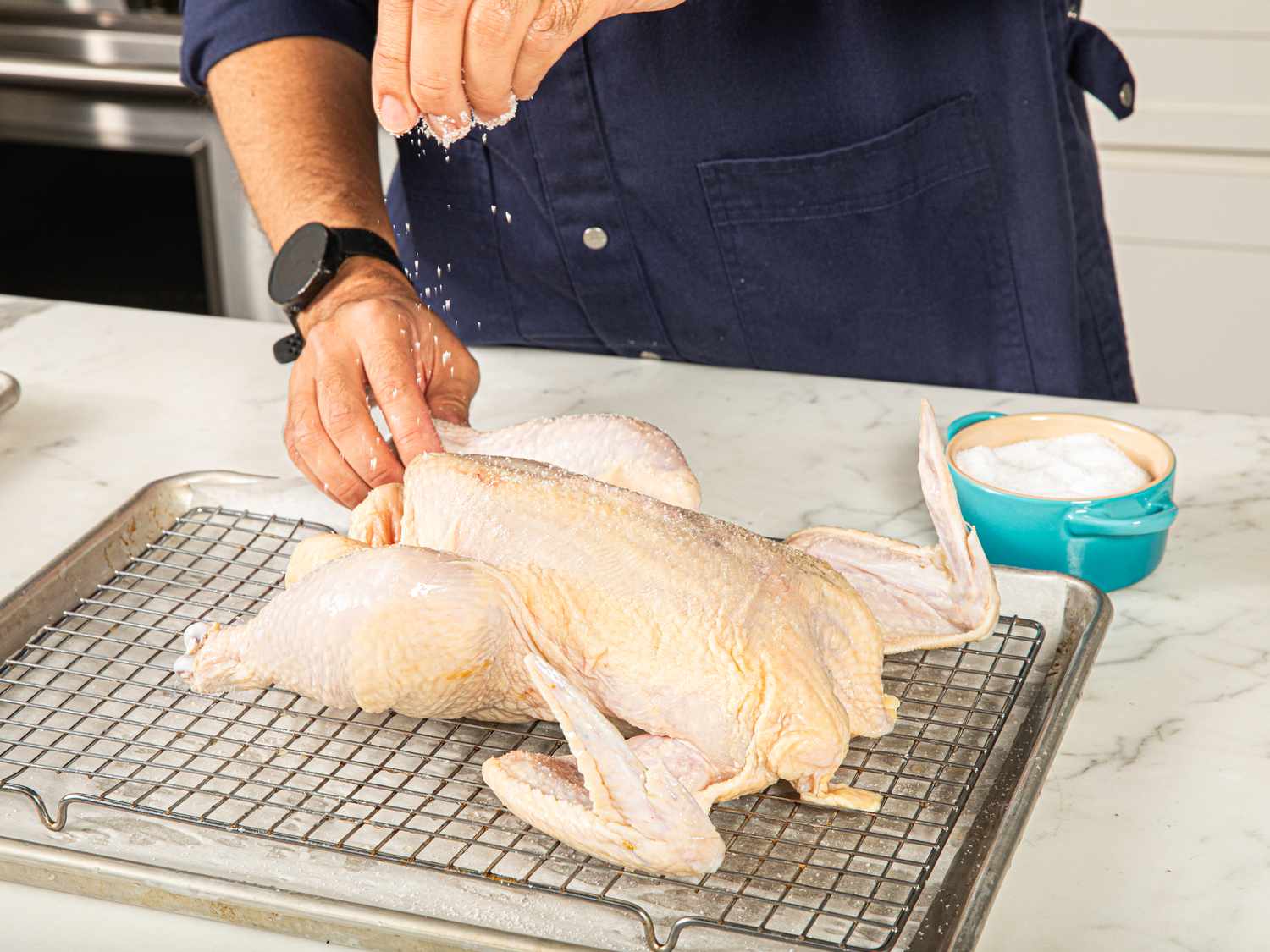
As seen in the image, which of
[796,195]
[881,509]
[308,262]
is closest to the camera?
[881,509]

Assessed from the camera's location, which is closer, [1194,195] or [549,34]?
[549,34]

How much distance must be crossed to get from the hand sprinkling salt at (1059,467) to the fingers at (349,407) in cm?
56

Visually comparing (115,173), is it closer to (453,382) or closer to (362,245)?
(362,245)

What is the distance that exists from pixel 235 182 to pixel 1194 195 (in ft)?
6.37

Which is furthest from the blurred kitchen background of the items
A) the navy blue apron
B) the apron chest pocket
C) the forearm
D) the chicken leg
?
the chicken leg

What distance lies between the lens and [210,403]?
1.74 m

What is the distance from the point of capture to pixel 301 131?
1789 millimetres

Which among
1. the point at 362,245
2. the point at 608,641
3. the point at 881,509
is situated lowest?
the point at 881,509

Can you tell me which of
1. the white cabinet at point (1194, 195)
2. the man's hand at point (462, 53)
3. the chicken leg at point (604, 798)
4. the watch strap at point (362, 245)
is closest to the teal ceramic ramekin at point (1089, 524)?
the chicken leg at point (604, 798)

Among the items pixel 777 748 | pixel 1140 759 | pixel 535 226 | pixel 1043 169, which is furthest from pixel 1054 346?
pixel 777 748

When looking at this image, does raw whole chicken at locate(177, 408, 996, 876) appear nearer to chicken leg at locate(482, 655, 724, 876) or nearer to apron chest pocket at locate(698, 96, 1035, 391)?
chicken leg at locate(482, 655, 724, 876)

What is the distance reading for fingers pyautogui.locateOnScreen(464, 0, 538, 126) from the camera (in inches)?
40.8

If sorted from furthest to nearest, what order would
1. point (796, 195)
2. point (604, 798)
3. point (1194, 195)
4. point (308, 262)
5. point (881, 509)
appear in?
1. point (1194, 195)
2. point (796, 195)
3. point (308, 262)
4. point (881, 509)
5. point (604, 798)

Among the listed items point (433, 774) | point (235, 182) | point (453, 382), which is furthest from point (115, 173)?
point (433, 774)
